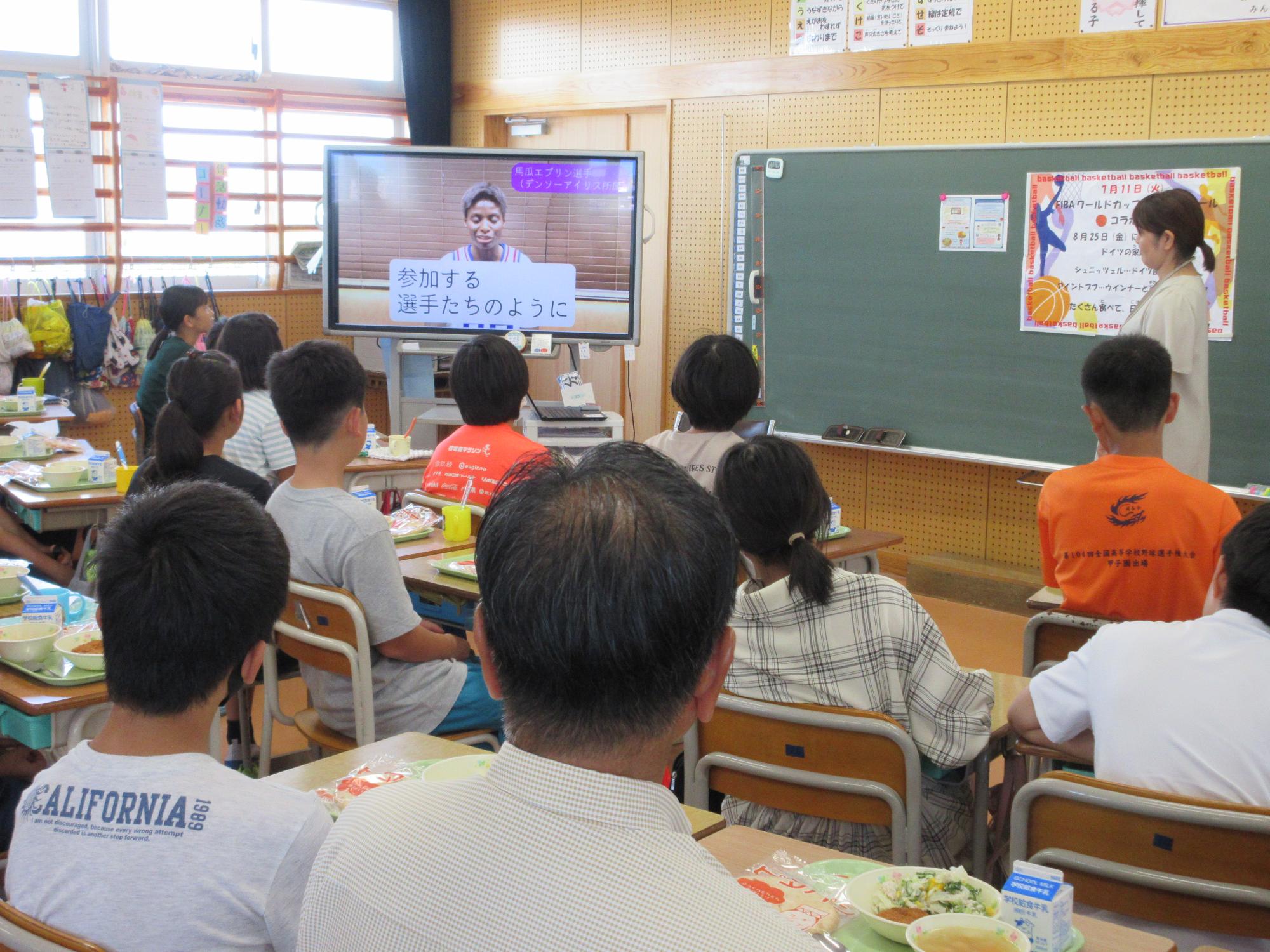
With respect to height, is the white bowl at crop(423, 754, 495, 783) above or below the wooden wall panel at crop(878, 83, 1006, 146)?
below

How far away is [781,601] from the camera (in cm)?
203

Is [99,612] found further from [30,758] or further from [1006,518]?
[1006,518]

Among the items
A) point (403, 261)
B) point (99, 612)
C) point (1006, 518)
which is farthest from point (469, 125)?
point (99, 612)

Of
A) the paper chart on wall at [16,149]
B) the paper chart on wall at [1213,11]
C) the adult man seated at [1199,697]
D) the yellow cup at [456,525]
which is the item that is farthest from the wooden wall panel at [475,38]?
the adult man seated at [1199,697]

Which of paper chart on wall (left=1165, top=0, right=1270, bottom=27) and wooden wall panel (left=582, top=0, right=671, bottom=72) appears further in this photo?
wooden wall panel (left=582, top=0, right=671, bottom=72)

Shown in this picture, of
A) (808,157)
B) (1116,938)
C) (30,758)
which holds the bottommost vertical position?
(30,758)

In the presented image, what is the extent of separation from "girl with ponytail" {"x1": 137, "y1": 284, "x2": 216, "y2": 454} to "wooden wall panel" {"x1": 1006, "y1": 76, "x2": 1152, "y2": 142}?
3.64 metres

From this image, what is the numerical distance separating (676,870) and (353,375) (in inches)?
86.0

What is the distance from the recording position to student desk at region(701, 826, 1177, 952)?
4.44 ft

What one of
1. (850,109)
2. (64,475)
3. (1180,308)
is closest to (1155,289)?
(1180,308)
